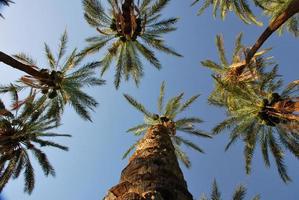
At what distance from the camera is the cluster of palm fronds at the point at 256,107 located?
13.5m

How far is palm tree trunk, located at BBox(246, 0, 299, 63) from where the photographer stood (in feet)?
40.5

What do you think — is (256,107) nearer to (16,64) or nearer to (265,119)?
(265,119)

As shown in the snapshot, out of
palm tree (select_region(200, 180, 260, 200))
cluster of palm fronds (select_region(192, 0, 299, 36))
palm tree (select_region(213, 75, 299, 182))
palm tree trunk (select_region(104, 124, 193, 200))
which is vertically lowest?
palm tree trunk (select_region(104, 124, 193, 200))

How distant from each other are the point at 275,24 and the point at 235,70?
2.15 metres

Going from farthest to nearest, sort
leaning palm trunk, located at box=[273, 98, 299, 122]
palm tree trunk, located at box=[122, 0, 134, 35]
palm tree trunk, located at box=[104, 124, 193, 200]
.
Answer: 1. palm tree trunk, located at box=[122, 0, 134, 35]
2. leaning palm trunk, located at box=[273, 98, 299, 122]
3. palm tree trunk, located at box=[104, 124, 193, 200]

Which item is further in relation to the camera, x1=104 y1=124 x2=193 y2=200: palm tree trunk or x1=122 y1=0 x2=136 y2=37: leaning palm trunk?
x1=122 y1=0 x2=136 y2=37: leaning palm trunk

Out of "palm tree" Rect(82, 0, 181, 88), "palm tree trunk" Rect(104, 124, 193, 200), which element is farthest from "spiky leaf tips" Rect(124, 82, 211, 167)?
"palm tree trunk" Rect(104, 124, 193, 200)

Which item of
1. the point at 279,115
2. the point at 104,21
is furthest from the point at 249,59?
the point at 104,21

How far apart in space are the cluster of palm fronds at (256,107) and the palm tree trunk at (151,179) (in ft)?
17.9

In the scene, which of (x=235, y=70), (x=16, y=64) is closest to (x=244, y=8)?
(x=235, y=70)

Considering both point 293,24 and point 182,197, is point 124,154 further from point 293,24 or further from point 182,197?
point 182,197

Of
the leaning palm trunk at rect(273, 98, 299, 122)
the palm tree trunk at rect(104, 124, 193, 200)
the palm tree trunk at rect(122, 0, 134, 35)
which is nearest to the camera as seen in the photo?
the palm tree trunk at rect(104, 124, 193, 200)

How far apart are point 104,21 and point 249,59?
6368 millimetres

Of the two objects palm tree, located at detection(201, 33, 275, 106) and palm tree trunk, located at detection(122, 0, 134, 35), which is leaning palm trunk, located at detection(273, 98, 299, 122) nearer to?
palm tree, located at detection(201, 33, 275, 106)
